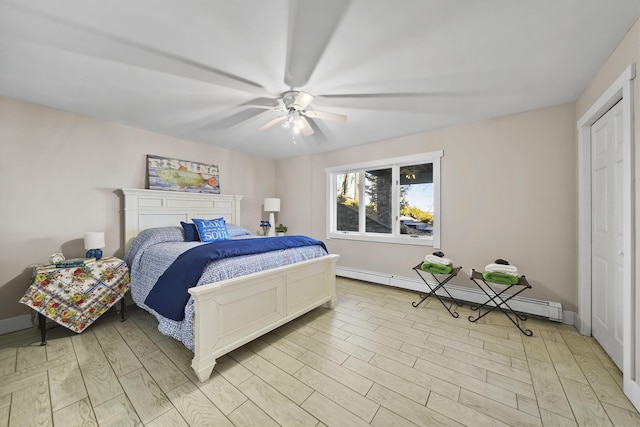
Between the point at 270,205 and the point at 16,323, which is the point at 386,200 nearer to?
the point at 270,205

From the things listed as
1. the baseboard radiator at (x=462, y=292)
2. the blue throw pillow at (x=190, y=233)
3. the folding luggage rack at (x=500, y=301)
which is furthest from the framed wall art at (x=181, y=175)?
the folding luggage rack at (x=500, y=301)

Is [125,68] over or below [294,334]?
over

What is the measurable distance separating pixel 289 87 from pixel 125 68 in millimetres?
1314

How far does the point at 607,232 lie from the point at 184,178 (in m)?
4.89

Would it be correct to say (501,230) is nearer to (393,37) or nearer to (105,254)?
(393,37)

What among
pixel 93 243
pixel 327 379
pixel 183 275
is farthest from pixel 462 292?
pixel 93 243

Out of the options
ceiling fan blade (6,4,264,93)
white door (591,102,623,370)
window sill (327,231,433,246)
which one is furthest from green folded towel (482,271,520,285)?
ceiling fan blade (6,4,264,93)

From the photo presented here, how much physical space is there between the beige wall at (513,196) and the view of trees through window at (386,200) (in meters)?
0.28

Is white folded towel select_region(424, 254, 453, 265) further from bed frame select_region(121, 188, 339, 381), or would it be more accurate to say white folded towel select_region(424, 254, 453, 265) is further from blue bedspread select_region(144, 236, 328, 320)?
blue bedspread select_region(144, 236, 328, 320)

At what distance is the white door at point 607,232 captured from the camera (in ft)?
6.00

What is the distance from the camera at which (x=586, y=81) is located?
210 centimetres

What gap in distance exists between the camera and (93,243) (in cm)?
262

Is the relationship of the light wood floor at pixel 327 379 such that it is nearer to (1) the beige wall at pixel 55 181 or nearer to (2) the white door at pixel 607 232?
(2) the white door at pixel 607 232

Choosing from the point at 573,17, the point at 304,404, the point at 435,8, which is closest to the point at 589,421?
the point at 304,404
